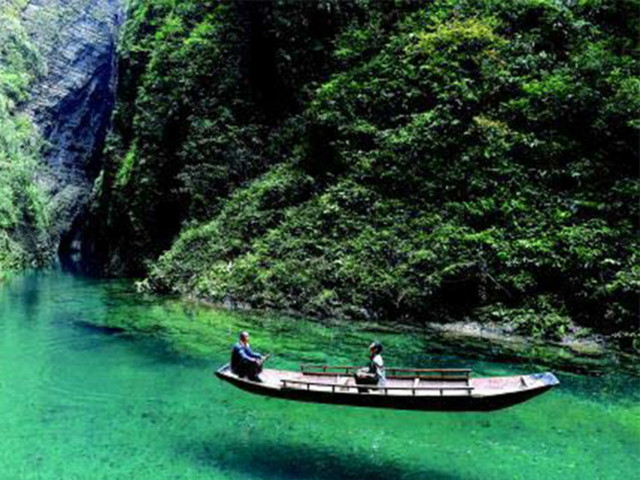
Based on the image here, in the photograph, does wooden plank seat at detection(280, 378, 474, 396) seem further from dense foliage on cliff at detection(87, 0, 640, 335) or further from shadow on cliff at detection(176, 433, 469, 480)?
dense foliage on cliff at detection(87, 0, 640, 335)

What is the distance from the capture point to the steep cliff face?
62.9 m

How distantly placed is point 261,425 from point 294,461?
Answer: 73.6 inches

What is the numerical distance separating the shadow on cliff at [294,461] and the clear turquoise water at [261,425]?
4 cm

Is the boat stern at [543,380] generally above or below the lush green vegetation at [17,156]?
below

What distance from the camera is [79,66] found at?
6644cm

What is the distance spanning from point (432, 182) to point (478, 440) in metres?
13.9

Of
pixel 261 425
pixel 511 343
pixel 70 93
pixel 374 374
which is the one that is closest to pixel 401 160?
pixel 511 343

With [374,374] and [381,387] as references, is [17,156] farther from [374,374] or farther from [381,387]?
[381,387]

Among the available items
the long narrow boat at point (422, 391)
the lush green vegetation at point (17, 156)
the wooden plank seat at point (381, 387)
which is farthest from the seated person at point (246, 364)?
the lush green vegetation at point (17, 156)

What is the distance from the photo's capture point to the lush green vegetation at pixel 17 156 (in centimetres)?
4425

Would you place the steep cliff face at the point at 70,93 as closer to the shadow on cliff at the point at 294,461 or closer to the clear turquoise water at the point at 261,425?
the clear turquoise water at the point at 261,425

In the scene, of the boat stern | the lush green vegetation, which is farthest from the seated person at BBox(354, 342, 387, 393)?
the lush green vegetation

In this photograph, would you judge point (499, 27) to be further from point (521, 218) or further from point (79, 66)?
point (79, 66)

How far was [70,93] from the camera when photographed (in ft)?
213
